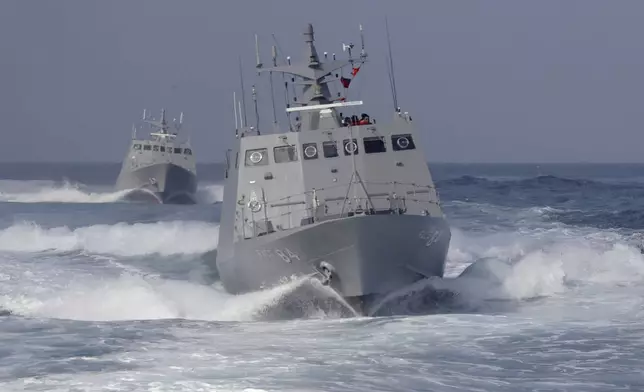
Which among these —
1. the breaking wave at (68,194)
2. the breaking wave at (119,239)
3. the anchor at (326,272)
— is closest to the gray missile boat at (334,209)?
the anchor at (326,272)

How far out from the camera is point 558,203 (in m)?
40.9

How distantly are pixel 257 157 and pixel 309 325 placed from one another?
13.0 feet

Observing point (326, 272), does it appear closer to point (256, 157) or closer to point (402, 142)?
point (256, 157)

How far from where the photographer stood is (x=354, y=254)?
15773 millimetres

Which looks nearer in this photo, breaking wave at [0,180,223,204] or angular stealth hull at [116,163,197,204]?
angular stealth hull at [116,163,197,204]

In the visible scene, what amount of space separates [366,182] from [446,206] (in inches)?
877

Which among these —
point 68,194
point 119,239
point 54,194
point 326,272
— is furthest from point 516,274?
point 54,194

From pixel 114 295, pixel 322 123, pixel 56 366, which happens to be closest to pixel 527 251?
pixel 322 123

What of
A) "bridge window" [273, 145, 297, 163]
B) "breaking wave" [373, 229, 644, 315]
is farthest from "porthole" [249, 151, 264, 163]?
"breaking wave" [373, 229, 644, 315]

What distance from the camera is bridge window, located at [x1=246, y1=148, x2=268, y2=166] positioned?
59.8 feet

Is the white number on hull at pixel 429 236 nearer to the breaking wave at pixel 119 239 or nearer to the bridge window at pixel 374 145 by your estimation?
the bridge window at pixel 374 145

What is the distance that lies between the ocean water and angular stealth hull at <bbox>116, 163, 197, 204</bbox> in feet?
87.0

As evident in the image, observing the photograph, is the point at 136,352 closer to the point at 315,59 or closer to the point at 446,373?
the point at 446,373

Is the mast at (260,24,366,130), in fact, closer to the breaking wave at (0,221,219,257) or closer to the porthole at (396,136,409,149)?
the porthole at (396,136,409,149)
